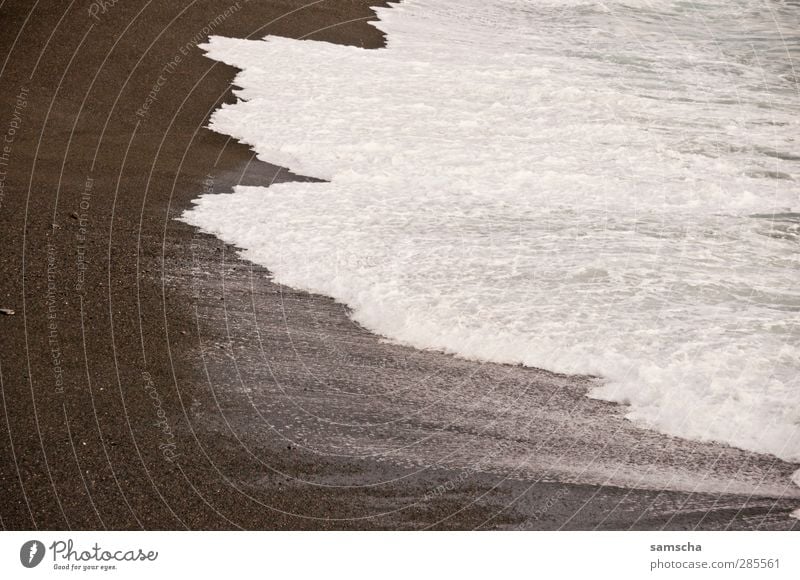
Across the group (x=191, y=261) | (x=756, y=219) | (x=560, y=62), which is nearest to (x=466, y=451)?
(x=191, y=261)

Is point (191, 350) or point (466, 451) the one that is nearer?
point (466, 451)

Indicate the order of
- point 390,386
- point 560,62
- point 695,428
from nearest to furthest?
point 695,428 < point 390,386 < point 560,62

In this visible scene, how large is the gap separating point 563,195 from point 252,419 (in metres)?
3.94

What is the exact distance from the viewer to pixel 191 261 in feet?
19.0

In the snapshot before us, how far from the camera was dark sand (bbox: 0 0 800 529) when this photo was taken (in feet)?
12.6

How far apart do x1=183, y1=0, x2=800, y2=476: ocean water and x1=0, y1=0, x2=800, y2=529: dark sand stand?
0.31 metres

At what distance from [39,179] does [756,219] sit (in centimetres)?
561

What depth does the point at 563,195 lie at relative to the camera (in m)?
7.32

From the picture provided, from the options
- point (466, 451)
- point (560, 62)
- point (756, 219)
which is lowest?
point (466, 451)

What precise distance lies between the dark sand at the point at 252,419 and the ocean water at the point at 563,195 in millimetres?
307

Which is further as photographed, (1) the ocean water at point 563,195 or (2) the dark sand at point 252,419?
(1) the ocean water at point 563,195

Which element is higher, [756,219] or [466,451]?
[756,219]

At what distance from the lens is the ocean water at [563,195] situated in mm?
5105

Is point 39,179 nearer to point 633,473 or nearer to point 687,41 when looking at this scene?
point 633,473
